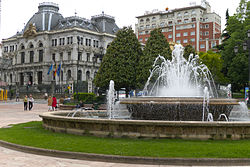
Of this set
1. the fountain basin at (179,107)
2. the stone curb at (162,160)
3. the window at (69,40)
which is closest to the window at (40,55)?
the window at (69,40)

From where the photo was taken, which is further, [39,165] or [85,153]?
[85,153]

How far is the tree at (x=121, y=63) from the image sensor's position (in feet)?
127

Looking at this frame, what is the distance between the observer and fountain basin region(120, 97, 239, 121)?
35.8 ft

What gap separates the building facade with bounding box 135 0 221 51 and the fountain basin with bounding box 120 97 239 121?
7617 cm

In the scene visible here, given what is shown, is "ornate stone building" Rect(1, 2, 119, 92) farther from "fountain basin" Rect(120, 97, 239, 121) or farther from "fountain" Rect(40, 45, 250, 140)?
"fountain basin" Rect(120, 97, 239, 121)

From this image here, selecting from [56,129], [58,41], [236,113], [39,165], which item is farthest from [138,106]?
[58,41]

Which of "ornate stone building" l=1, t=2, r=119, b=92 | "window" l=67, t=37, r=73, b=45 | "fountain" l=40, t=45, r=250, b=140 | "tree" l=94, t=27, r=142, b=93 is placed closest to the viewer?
"fountain" l=40, t=45, r=250, b=140

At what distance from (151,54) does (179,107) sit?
94.5ft

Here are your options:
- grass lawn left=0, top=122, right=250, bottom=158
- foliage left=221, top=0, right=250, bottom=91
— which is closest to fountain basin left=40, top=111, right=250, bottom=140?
grass lawn left=0, top=122, right=250, bottom=158

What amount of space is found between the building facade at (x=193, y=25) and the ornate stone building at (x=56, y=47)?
17247 mm

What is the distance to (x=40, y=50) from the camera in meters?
77.6

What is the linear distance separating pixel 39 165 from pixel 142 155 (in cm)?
243

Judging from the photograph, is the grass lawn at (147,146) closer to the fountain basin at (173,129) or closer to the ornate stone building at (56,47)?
the fountain basin at (173,129)

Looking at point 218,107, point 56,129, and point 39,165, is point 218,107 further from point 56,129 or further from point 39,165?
point 39,165
